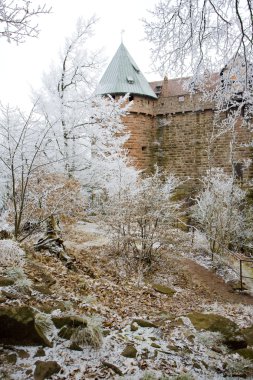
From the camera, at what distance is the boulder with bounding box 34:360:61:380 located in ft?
9.59

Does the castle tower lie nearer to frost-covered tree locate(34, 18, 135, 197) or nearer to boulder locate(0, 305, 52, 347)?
frost-covered tree locate(34, 18, 135, 197)

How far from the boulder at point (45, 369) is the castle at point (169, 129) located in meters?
16.5

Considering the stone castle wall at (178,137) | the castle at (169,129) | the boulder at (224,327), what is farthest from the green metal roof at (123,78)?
the boulder at (224,327)

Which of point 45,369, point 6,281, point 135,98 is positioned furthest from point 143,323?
point 135,98

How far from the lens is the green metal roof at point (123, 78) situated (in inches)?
756

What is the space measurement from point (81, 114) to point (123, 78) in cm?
830

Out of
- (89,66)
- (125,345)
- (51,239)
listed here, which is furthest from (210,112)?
(125,345)

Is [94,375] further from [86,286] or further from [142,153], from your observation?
[142,153]

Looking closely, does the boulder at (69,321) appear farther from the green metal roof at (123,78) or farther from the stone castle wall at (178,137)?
the green metal roof at (123,78)

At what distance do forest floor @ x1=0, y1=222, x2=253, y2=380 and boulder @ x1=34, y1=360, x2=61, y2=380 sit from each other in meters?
0.03

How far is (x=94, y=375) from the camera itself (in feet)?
10.2

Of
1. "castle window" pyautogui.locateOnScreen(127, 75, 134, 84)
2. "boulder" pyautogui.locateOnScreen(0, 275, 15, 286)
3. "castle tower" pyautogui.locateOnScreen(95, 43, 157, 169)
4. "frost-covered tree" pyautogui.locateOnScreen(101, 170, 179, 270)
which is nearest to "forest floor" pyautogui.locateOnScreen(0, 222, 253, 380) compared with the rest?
"boulder" pyautogui.locateOnScreen(0, 275, 15, 286)

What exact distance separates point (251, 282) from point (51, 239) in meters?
6.13

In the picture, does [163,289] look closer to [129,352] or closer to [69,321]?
[129,352]
